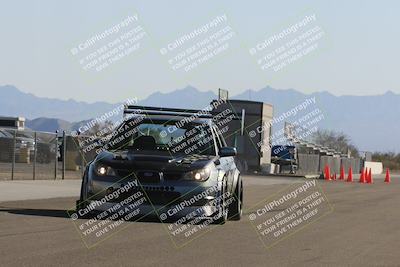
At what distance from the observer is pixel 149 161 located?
37.5ft

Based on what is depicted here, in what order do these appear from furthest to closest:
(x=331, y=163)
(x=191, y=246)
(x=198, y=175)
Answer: (x=331, y=163) → (x=198, y=175) → (x=191, y=246)

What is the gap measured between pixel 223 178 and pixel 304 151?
5035 cm

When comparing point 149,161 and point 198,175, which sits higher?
point 149,161

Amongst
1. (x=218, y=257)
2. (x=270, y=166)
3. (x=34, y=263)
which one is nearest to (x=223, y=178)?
(x=218, y=257)

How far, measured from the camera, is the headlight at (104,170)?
11375 millimetres

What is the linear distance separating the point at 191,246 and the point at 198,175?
1.92m

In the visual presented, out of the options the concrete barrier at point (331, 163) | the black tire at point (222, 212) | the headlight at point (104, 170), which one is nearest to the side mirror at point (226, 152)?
the black tire at point (222, 212)

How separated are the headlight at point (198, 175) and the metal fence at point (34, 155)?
13445mm

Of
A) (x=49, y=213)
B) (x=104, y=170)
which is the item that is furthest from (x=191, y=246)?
(x=49, y=213)

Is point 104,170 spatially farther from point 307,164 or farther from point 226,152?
point 307,164

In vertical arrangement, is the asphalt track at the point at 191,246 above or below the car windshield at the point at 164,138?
below

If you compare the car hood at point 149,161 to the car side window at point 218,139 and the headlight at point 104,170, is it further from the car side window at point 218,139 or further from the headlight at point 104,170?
the car side window at point 218,139

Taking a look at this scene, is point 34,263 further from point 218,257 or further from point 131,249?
point 218,257

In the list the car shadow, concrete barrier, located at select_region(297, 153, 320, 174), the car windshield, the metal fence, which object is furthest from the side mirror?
concrete barrier, located at select_region(297, 153, 320, 174)
